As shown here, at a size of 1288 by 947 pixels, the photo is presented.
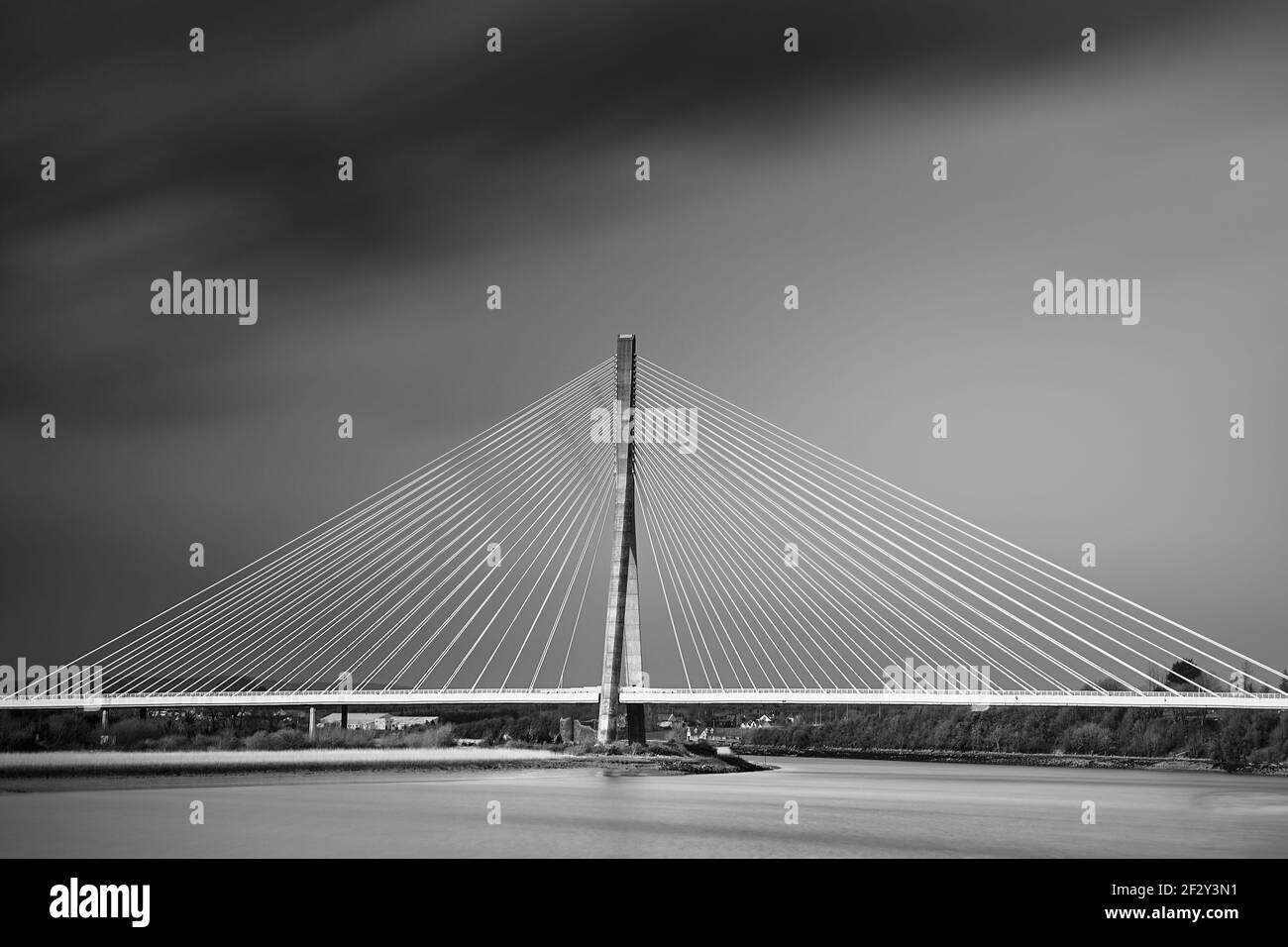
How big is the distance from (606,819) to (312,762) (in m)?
21.9

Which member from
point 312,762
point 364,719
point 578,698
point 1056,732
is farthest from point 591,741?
point 1056,732

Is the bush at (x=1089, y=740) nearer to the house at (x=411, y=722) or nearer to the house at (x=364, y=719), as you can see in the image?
the house at (x=411, y=722)

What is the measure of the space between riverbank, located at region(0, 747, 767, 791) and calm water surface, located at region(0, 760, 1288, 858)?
7.91 ft

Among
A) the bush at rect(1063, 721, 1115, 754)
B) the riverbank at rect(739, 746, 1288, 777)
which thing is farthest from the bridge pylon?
the bush at rect(1063, 721, 1115, 754)

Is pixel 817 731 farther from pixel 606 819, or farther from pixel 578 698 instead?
pixel 606 819

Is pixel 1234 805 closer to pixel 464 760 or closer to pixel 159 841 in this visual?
pixel 464 760

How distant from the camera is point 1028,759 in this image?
101 meters

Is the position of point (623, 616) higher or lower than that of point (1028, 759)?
higher

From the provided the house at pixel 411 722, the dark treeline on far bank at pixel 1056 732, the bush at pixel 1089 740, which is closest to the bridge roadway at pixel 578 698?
the dark treeline on far bank at pixel 1056 732

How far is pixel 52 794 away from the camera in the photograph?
1597 inches

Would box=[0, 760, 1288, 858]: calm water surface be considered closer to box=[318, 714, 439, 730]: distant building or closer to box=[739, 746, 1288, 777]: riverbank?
box=[739, 746, 1288, 777]: riverbank
